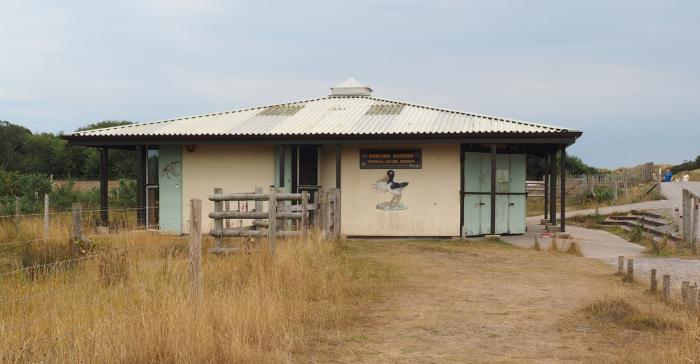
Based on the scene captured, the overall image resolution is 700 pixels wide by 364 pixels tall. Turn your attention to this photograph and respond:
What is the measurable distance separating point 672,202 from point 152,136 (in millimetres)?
22646

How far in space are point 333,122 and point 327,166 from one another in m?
1.36

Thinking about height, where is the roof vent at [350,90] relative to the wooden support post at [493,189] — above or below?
above

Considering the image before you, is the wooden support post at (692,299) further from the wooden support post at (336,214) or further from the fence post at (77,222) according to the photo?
the fence post at (77,222)

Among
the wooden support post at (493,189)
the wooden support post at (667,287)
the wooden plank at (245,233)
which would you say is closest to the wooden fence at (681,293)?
the wooden support post at (667,287)

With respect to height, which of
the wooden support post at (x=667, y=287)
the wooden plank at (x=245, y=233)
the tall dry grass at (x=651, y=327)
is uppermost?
the wooden plank at (x=245, y=233)

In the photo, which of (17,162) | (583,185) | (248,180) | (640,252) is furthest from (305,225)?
(17,162)

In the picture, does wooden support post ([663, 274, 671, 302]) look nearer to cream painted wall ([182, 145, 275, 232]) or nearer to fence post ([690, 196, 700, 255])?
fence post ([690, 196, 700, 255])

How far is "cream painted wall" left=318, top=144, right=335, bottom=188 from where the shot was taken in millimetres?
20391

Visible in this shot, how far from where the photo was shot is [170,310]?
625 cm

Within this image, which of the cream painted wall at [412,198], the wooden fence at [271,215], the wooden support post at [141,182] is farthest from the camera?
the wooden support post at [141,182]

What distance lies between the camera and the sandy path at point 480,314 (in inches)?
270

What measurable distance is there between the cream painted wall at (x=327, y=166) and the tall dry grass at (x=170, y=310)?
30.4 ft

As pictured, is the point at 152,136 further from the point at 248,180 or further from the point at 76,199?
the point at 76,199

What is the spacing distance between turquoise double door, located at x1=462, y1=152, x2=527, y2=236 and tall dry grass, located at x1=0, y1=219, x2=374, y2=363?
357 inches
